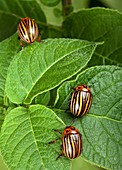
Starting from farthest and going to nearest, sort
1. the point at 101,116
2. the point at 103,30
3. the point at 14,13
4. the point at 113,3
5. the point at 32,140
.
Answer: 1. the point at 113,3
2. the point at 14,13
3. the point at 103,30
4. the point at 101,116
5. the point at 32,140

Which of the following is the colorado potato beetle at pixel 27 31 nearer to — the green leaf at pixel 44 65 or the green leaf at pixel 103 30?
the green leaf at pixel 44 65

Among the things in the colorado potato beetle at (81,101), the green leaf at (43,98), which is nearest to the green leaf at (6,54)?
the green leaf at (43,98)

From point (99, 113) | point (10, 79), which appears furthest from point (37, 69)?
point (99, 113)

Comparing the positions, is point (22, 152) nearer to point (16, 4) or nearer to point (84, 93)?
point (84, 93)

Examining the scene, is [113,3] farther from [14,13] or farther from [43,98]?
[43,98]

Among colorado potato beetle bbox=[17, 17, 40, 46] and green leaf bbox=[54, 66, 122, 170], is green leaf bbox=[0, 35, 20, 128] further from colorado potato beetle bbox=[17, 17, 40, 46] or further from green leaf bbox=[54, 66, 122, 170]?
green leaf bbox=[54, 66, 122, 170]

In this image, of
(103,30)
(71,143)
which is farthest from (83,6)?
(71,143)
